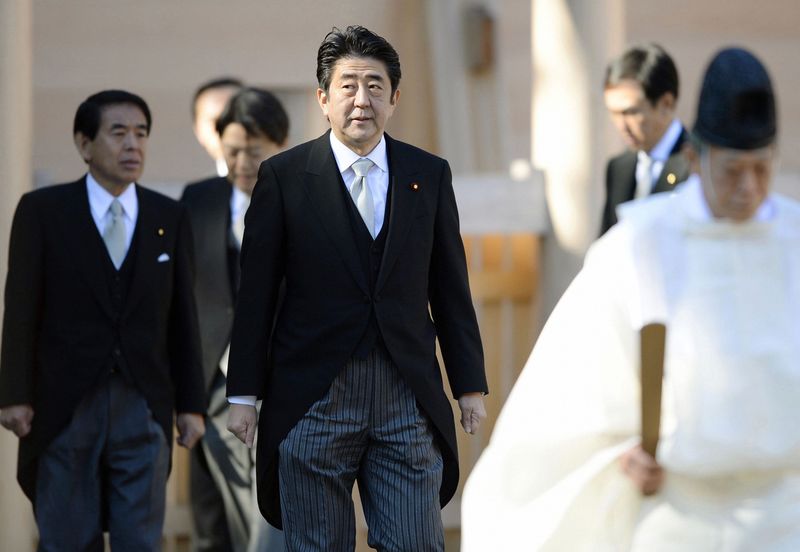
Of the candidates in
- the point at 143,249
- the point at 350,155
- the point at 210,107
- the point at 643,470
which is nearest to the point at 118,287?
the point at 143,249

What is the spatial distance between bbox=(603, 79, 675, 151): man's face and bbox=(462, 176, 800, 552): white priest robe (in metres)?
1.91

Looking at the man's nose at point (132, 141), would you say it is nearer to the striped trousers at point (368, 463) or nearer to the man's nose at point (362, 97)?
the man's nose at point (362, 97)

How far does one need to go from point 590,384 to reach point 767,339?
1.42ft

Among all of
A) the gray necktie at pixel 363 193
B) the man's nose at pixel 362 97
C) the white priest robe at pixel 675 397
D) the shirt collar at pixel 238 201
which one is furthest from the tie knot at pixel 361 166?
the shirt collar at pixel 238 201

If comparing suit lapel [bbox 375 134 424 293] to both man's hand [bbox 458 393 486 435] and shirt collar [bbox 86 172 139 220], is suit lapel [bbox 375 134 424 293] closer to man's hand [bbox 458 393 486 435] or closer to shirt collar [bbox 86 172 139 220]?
man's hand [bbox 458 393 486 435]

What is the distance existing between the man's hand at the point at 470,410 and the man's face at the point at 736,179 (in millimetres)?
1058

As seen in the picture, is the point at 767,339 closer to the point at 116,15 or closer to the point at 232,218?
the point at 232,218

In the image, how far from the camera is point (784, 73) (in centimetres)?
1162

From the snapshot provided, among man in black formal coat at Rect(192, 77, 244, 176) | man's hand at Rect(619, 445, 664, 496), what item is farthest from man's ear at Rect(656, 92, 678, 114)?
man in black formal coat at Rect(192, 77, 244, 176)

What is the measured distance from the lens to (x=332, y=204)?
4.41 metres

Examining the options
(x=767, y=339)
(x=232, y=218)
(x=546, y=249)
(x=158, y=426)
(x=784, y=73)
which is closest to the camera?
(x=767, y=339)

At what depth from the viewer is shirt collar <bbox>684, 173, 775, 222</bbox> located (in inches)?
149

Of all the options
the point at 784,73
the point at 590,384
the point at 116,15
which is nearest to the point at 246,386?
the point at 590,384

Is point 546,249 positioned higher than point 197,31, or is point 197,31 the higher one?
point 197,31
